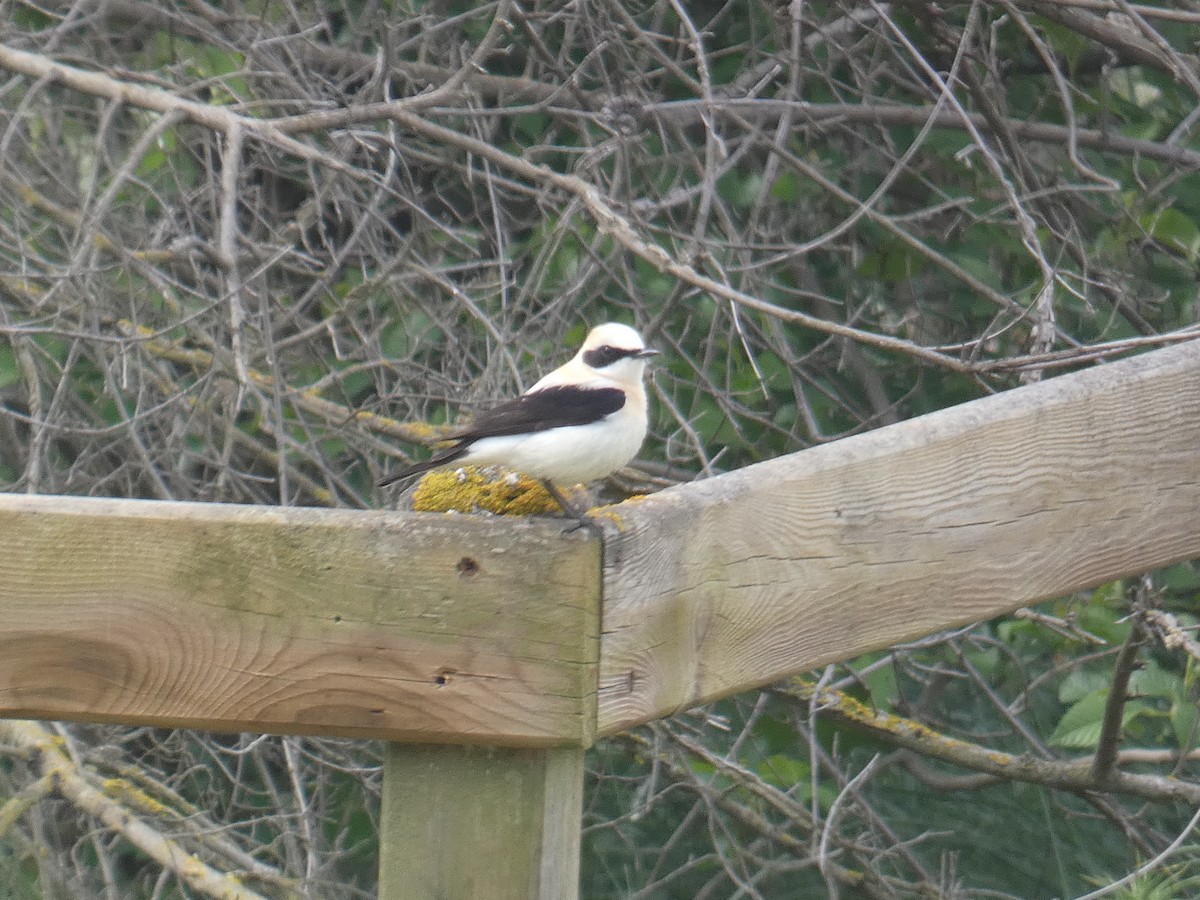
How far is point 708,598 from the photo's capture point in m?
1.65

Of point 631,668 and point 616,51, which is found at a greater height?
point 616,51

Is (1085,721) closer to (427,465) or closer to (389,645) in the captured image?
(427,465)

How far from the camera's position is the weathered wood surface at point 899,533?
1571 mm

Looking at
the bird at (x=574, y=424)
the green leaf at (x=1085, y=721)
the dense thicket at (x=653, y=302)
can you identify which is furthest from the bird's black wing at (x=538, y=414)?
the green leaf at (x=1085, y=721)

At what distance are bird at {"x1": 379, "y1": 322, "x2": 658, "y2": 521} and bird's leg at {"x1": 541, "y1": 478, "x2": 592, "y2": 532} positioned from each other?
0.61ft

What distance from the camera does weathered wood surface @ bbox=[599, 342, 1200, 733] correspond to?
5.16 feet

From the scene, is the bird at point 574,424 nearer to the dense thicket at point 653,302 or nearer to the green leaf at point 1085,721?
the dense thicket at point 653,302

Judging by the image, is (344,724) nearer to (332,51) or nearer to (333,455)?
(333,455)

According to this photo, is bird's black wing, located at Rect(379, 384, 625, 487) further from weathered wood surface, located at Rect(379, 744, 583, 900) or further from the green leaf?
the green leaf

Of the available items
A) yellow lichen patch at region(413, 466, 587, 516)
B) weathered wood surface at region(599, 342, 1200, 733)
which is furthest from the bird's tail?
weathered wood surface at region(599, 342, 1200, 733)

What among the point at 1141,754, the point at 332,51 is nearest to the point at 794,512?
the point at 1141,754

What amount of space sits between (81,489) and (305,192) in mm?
1839

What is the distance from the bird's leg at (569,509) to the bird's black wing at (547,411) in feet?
2.03

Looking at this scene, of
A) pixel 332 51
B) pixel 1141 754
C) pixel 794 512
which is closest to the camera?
pixel 794 512
